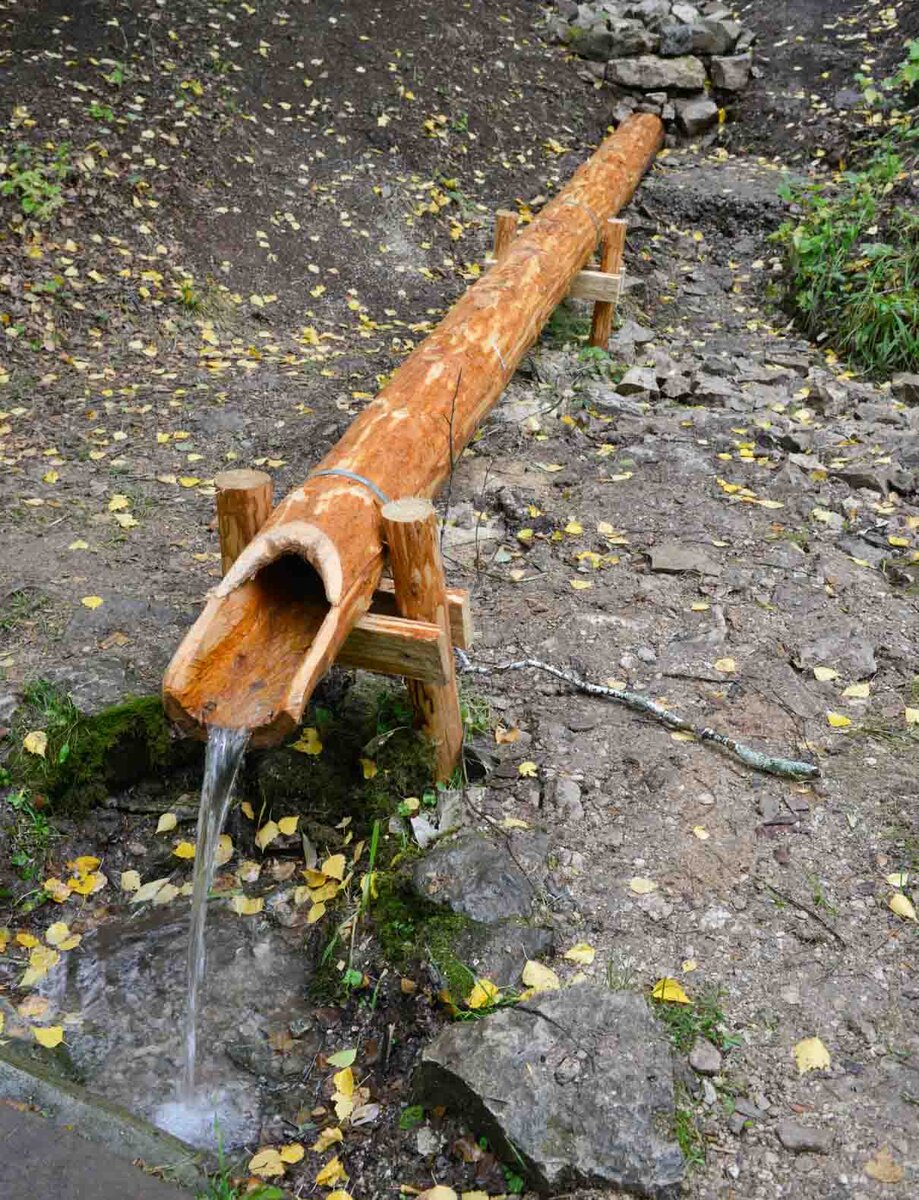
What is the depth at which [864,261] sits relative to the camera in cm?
629

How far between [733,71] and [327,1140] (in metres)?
9.55

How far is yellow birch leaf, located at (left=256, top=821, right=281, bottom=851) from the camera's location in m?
A: 3.12

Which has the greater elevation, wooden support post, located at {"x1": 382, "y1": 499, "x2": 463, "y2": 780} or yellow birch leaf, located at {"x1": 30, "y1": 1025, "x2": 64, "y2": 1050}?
wooden support post, located at {"x1": 382, "y1": 499, "x2": 463, "y2": 780}

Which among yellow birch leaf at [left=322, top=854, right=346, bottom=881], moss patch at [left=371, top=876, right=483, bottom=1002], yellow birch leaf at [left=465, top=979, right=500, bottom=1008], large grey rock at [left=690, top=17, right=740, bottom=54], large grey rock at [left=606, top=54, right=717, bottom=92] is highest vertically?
large grey rock at [left=690, top=17, right=740, bottom=54]

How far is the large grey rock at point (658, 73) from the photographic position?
9078 millimetres

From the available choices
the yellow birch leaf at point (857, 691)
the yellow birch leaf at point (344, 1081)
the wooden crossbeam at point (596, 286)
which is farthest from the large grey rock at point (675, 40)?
the yellow birch leaf at point (344, 1081)

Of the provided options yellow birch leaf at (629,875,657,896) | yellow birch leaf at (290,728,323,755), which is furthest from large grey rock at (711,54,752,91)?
yellow birch leaf at (629,875,657,896)

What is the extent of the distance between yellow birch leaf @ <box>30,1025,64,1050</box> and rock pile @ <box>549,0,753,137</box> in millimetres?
9038

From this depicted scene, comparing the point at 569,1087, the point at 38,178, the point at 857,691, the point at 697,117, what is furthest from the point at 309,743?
the point at 697,117

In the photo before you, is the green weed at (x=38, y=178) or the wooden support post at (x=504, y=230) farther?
the green weed at (x=38, y=178)

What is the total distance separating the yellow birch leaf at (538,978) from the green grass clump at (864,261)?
473 centimetres

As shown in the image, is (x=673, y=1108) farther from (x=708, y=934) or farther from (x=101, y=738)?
(x=101, y=738)

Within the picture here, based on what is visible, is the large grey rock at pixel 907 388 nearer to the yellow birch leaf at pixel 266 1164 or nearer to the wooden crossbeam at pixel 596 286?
the wooden crossbeam at pixel 596 286

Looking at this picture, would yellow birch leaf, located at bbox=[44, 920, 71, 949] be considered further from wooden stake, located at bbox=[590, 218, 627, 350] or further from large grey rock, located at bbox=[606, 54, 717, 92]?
large grey rock, located at bbox=[606, 54, 717, 92]
